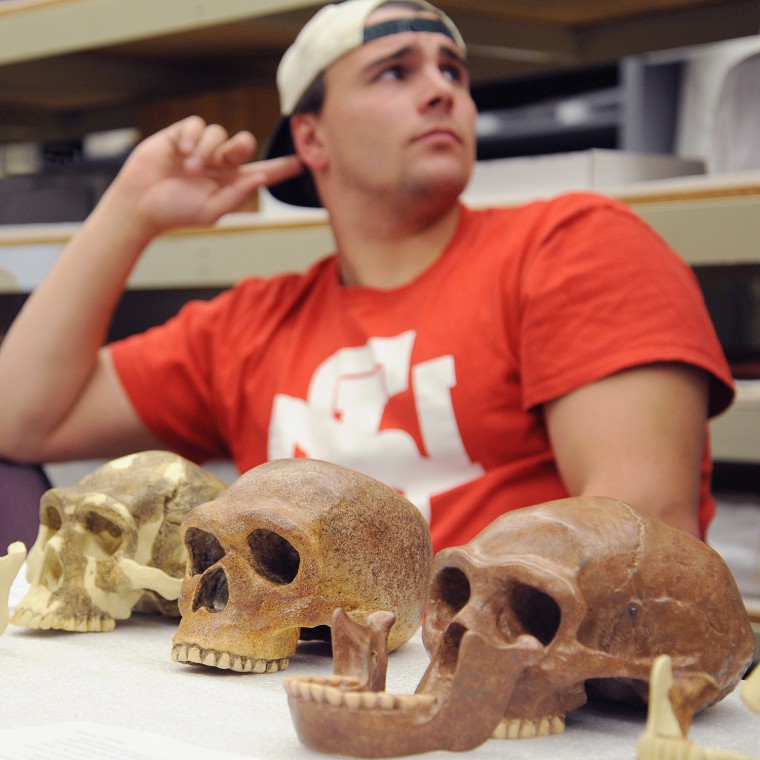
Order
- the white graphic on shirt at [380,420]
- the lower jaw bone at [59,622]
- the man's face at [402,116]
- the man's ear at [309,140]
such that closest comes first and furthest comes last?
the lower jaw bone at [59,622], the white graphic on shirt at [380,420], the man's face at [402,116], the man's ear at [309,140]

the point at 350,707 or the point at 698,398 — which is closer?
the point at 350,707

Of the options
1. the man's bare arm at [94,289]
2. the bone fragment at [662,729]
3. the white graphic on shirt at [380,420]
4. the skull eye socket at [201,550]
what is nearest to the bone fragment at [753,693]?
the bone fragment at [662,729]

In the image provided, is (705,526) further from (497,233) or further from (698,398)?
(497,233)

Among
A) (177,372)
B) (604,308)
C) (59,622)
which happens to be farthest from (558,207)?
(59,622)

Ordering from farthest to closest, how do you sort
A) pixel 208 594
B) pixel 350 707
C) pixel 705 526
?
pixel 705 526
pixel 208 594
pixel 350 707

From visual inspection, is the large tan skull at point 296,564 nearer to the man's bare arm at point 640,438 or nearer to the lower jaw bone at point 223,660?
the lower jaw bone at point 223,660

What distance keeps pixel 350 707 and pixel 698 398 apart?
26.2 inches

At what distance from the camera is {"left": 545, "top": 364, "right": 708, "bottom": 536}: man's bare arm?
3.60ft

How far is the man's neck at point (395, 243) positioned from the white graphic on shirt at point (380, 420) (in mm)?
123

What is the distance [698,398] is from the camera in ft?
3.82

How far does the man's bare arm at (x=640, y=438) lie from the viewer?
1098 mm

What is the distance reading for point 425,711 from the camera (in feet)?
2.02

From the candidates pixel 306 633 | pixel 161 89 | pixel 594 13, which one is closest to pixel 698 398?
pixel 306 633

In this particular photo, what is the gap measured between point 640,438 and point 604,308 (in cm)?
16
